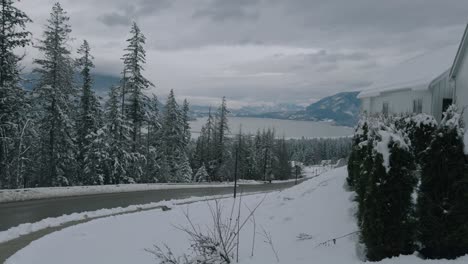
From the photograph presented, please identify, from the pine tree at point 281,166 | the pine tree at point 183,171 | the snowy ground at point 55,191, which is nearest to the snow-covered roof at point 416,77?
the snowy ground at point 55,191

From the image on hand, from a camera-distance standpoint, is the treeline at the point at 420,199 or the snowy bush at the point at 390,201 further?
the snowy bush at the point at 390,201

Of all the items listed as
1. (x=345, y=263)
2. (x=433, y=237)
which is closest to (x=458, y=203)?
(x=433, y=237)

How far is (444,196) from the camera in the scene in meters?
6.57

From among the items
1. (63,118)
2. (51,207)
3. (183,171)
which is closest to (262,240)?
(51,207)

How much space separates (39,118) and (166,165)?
18313 mm

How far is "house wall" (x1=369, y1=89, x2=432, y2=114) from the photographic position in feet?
49.6

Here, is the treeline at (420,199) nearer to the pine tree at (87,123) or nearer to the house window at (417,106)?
the house window at (417,106)

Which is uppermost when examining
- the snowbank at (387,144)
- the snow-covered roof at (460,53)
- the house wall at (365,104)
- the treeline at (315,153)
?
the snow-covered roof at (460,53)

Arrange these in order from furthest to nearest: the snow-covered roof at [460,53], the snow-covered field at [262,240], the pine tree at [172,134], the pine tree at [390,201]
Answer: the pine tree at [172,134]
the snow-covered roof at [460,53]
the snow-covered field at [262,240]
the pine tree at [390,201]

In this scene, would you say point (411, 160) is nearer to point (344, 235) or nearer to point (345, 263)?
point (345, 263)

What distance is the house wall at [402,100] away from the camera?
15.1m

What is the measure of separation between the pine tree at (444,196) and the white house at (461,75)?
23.2 feet

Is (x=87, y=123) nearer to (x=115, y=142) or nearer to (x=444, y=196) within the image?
(x=115, y=142)

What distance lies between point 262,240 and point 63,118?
78.0 ft
